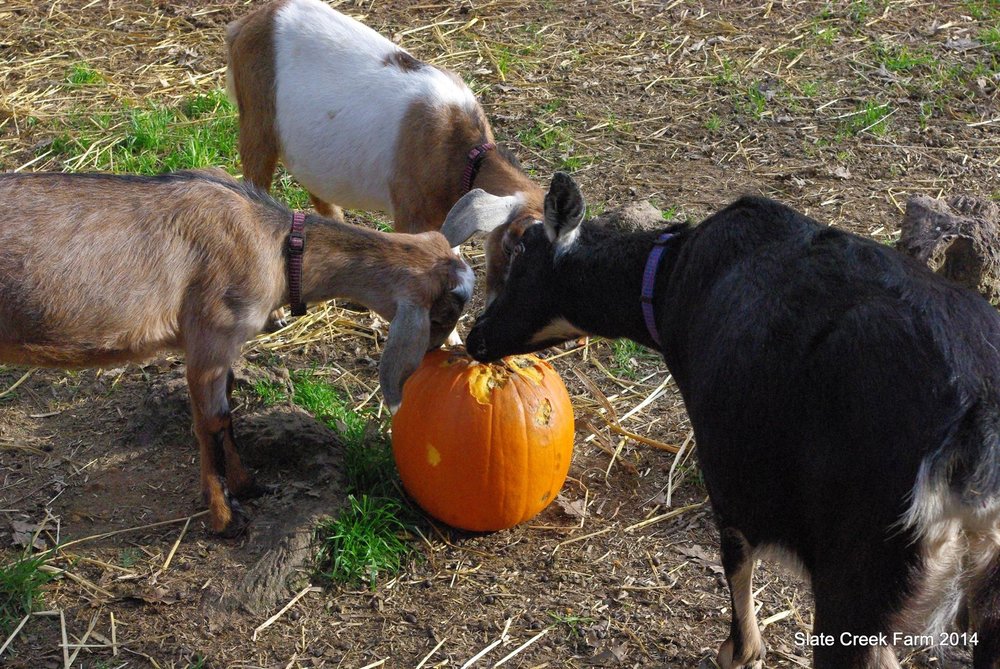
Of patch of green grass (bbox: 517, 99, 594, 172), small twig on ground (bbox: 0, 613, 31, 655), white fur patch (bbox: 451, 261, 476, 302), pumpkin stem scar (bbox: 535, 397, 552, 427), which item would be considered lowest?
small twig on ground (bbox: 0, 613, 31, 655)

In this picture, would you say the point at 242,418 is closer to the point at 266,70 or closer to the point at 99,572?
the point at 99,572

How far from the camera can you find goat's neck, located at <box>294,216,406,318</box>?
4418 millimetres

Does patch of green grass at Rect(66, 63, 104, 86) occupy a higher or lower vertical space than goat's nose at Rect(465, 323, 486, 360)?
lower

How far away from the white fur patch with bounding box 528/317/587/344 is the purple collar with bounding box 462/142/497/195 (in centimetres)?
131

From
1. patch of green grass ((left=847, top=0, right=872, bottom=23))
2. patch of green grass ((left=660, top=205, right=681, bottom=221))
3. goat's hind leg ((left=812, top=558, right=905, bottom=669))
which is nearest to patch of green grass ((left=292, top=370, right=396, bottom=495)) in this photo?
goat's hind leg ((left=812, top=558, right=905, bottom=669))

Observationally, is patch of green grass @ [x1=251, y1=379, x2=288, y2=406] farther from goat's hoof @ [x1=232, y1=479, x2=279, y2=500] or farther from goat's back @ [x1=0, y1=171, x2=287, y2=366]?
goat's back @ [x1=0, y1=171, x2=287, y2=366]

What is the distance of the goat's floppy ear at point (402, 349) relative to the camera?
4.14 m

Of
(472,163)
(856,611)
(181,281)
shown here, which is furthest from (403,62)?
(856,611)

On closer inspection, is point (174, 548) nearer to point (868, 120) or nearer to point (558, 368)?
point (558, 368)

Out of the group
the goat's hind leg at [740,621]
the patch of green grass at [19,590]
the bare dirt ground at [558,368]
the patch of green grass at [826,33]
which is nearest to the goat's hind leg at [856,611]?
the goat's hind leg at [740,621]

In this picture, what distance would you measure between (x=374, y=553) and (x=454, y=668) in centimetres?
60

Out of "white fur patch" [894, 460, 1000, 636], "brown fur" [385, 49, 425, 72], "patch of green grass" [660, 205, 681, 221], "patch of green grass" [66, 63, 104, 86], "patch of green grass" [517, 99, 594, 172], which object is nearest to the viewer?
"white fur patch" [894, 460, 1000, 636]

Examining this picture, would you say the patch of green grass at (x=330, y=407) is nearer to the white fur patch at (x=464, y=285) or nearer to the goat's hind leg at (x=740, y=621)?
the white fur patch at (x=464, y=285)

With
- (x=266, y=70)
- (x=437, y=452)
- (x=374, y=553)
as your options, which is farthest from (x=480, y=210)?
(x=266, y=70)
